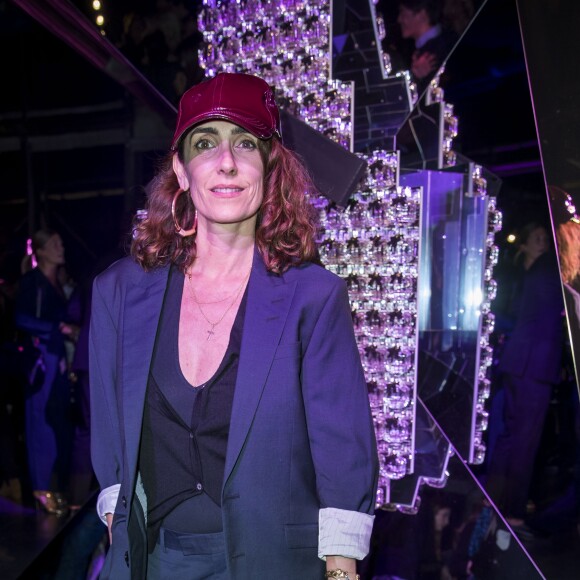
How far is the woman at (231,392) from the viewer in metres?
1.34

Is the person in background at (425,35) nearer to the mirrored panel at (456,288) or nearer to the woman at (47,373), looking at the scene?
the mirrored panel at (456,288)

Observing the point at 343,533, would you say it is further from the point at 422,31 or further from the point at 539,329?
the point at 422,31

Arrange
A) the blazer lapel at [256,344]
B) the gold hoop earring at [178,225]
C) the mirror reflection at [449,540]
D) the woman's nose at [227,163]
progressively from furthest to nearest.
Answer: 1. the mirror reflection at [449,540]
2. the gold hoop earring at [178,225]
3. the woman's nose at [227,163]
4. the blazer lapel at [256,344]

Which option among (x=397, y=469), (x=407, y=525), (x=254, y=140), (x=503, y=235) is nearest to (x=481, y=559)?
(x=407, y=525)

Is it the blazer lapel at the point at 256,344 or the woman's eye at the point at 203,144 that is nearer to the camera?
the blazer lapel at the point at 256,344

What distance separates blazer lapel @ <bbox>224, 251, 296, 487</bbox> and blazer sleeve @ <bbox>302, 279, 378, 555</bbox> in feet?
0.29

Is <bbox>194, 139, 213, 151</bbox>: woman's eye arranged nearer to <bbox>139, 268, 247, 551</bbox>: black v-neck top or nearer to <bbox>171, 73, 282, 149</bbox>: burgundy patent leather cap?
<bbox>171, 73, 282, 149</bbox>: burgundy patent leather cap

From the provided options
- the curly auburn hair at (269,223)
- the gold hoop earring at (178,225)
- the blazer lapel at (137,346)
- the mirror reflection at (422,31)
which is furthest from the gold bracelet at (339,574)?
the mirror reflection at (422,31)

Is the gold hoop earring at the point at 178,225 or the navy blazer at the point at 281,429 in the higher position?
the gold hoop earring at the point at 178,225

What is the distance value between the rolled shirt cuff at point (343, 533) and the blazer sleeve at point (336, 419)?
0.05 feet

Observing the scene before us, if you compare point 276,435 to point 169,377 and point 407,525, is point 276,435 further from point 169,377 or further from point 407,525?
point 407,525

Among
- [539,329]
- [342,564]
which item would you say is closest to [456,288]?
[539,329]

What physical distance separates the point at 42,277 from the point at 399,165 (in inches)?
65.2

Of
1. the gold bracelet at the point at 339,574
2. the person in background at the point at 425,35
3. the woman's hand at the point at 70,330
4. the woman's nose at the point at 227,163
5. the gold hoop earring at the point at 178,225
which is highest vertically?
the person in background at the point at 425,35
